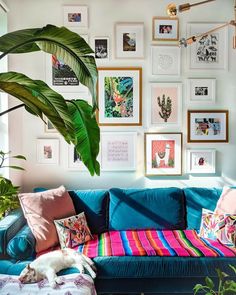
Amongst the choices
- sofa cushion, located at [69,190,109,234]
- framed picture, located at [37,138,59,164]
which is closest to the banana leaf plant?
sofa cushion, located at [69,190,109,234]

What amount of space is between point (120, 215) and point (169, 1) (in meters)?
2.29

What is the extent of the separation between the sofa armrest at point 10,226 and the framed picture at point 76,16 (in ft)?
6.51

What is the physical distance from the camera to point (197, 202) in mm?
3512

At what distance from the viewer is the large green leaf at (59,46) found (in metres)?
1.48

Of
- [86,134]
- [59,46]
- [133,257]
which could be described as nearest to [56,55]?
[59,46]

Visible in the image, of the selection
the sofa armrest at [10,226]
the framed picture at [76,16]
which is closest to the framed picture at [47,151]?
the sofa armrest at [10,226]

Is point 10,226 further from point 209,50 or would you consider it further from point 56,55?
point 209,50

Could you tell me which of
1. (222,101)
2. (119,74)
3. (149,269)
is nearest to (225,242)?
(149,269)

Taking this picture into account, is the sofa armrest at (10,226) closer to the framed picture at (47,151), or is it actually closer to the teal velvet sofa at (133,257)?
the teal velvet sofa at (133,257)

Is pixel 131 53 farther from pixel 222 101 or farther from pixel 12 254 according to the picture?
pixel 12 254

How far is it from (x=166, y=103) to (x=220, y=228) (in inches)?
56.3

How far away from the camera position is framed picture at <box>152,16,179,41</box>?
3.81 metres

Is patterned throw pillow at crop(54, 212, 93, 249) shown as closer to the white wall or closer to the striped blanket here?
the striped blanket

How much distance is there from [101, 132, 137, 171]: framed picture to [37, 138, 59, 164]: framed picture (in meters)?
0.50
